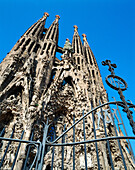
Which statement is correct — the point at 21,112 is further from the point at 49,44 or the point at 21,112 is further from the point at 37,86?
the point at 49,44

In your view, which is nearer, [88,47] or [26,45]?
[26,45]

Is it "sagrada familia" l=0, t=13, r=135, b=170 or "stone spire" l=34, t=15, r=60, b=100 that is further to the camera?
"stone spire" l=34, t=15, r=60, b=100

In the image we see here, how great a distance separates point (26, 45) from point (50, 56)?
203 centimetres

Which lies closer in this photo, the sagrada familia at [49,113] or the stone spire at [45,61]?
the sagrada familia at [49,113]

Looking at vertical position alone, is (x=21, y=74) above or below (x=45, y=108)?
above

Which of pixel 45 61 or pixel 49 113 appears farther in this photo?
pixel 45 61

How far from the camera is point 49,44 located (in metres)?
13.7

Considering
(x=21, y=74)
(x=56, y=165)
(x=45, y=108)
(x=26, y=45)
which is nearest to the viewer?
(x=56, y=165)

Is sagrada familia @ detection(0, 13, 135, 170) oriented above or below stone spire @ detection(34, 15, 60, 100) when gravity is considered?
below

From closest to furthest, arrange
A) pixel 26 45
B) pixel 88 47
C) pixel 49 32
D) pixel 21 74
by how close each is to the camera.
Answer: pixel 21 74, pixel 26 45, pixel 49 32, pixel 88 47

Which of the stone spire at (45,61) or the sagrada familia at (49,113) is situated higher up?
the stone spire at (45,61)

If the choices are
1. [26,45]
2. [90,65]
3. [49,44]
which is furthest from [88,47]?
[26,45]

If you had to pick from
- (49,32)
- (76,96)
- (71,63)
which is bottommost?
(76,96)

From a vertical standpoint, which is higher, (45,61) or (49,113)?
(45,61)
